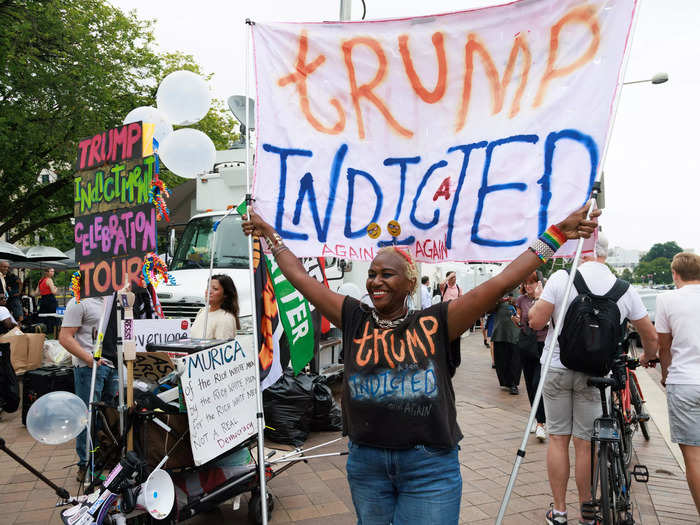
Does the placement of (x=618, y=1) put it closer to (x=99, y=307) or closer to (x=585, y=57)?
(x=585, y=57)

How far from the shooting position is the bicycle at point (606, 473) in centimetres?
351

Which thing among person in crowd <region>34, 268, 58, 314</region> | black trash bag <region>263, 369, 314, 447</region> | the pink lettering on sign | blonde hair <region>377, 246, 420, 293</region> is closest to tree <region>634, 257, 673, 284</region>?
person in crowd <region>34, 268, 58, 314</region>

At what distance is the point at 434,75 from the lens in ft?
10.2

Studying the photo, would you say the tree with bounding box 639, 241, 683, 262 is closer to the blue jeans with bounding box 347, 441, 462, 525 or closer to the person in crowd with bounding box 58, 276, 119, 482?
the person in crowd with bounding box 58, 276, 119, 482

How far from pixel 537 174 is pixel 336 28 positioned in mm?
1368

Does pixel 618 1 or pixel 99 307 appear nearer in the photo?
pixel 618 1

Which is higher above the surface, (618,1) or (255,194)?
(618,1)

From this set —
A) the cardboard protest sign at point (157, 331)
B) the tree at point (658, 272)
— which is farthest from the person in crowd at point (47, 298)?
the tree at point (658, 272)

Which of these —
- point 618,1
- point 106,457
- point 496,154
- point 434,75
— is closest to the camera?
point 618,1

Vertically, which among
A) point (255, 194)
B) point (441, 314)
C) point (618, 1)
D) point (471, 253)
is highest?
point (618, 1)

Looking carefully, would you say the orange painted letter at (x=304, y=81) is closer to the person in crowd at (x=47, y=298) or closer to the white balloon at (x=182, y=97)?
the white balloon at (x=182, y=97)

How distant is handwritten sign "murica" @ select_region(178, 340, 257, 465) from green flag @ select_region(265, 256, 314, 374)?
34 cm

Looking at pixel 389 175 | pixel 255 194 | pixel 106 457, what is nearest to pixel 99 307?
pixel 106 457

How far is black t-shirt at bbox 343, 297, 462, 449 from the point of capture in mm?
2261
